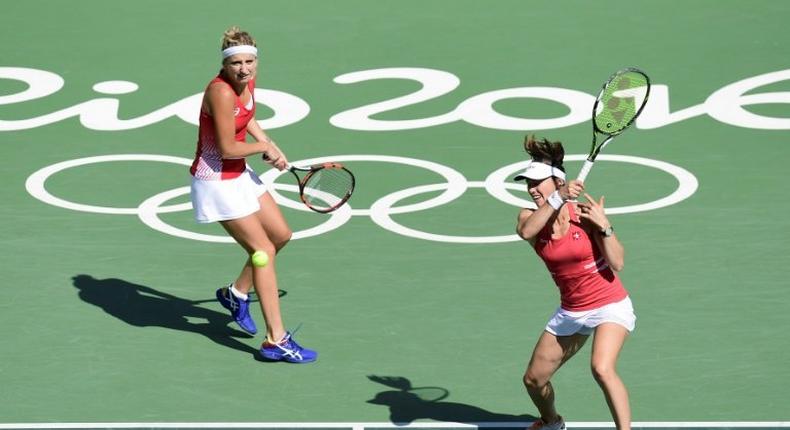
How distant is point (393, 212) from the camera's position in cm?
1344

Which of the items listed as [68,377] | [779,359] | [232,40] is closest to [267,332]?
[68,377]

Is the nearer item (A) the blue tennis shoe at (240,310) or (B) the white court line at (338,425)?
(B) the white court line at (338,425)

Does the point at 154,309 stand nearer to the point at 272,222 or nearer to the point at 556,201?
the point at 272,222

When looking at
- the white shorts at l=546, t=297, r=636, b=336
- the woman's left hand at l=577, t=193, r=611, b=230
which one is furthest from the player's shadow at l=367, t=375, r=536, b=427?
the woman's left hand at l=577, t=193, r=611, b=230

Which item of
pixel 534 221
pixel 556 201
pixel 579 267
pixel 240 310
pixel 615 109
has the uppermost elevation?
pixel 615 109

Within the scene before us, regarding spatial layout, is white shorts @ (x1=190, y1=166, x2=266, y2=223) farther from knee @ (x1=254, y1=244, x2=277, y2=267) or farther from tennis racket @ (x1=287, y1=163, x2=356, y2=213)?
tennis racket @ (x1=287, y1=163, x2=356, y2=213)

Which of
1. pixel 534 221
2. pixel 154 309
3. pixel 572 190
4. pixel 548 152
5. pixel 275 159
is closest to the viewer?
pixel 572 190

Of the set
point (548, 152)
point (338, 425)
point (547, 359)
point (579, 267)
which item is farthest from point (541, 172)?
point (338, 425)

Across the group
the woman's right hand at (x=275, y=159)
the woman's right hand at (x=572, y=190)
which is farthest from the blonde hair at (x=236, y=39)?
the woman's right hand at (x=572, y=190)

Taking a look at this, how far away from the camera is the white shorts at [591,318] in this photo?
8922 mm

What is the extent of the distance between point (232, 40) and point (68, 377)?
2.54 m

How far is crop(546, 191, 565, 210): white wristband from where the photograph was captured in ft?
28.3

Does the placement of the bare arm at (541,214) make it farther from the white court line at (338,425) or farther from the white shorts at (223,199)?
the white shorts at (223,199)

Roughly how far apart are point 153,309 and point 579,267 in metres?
3.96
